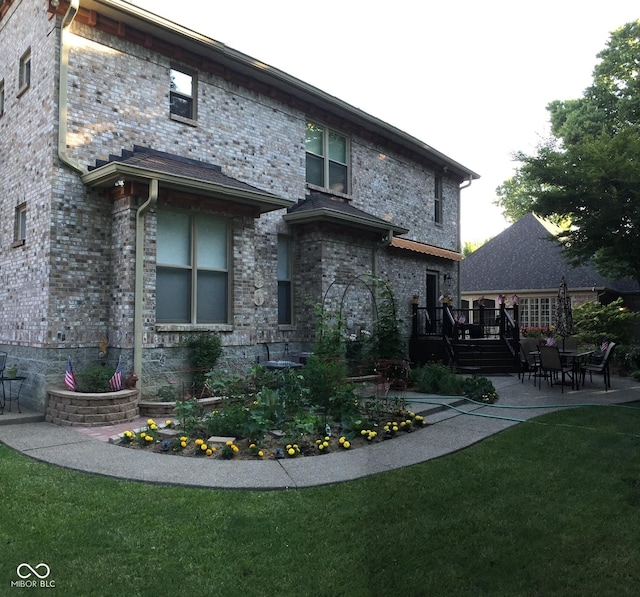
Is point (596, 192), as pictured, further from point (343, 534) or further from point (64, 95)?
point (64, 95)

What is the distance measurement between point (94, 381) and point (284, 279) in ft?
16.1

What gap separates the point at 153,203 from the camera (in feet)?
25.7

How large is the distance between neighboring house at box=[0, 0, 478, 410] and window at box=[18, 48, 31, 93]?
4 centimetres

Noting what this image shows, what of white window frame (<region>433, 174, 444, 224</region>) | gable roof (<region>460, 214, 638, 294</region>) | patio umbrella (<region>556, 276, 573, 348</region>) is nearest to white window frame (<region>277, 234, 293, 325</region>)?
patio umbrella (<region>556, 276, 573, 348</region>)

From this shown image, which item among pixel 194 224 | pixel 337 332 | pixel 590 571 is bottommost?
pixel 590 571

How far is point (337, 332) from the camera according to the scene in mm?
9305

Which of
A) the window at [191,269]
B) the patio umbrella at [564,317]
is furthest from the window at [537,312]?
the window at [191,269]

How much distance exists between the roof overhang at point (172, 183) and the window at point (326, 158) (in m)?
3.37

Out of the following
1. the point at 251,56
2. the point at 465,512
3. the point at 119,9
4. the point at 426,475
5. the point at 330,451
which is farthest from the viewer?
the point at 251,56

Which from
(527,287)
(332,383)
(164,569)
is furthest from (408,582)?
(527,287)

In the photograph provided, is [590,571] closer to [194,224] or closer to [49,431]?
[49,431]

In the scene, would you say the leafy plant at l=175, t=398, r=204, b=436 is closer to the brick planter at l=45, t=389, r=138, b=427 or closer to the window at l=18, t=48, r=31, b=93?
the brick planter at l=45, t=389, r=138, b=427

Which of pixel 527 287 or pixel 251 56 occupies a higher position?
pixel 251 56

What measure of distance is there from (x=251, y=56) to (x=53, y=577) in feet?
31.9
